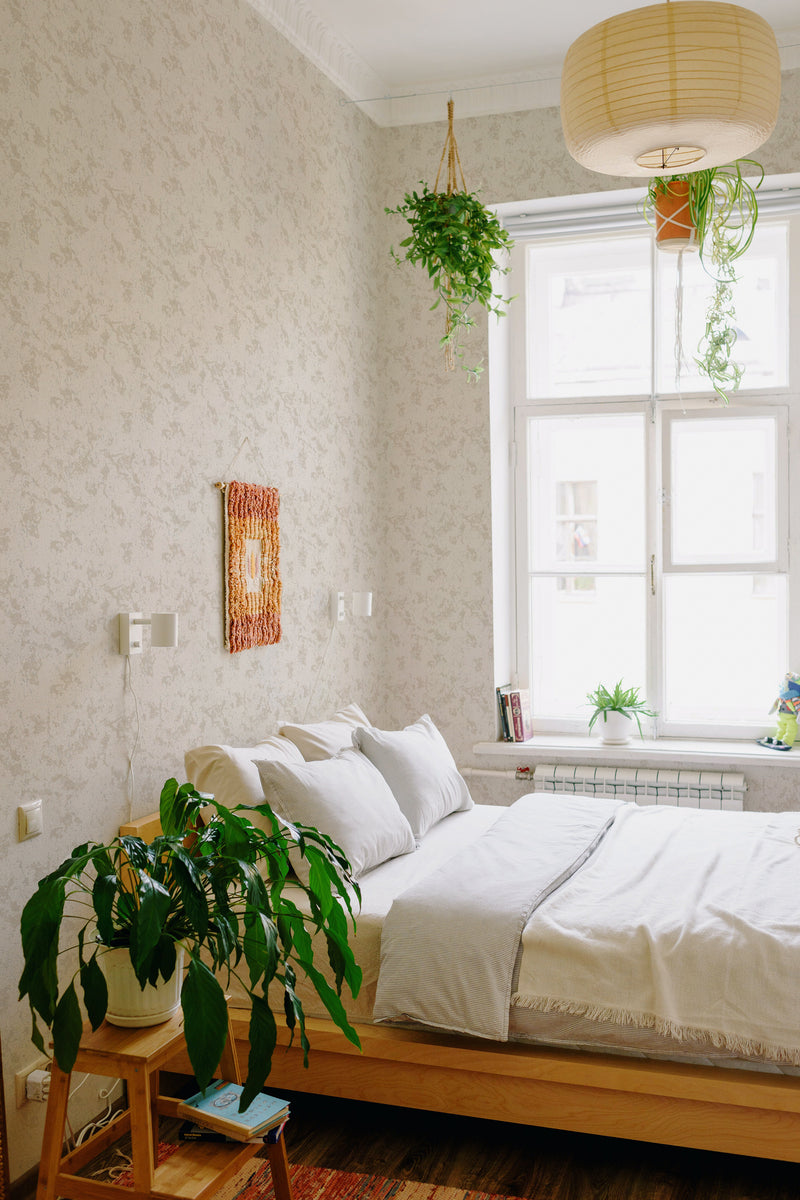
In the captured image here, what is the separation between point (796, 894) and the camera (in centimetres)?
249

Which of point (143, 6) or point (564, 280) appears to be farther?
point (564, 280)

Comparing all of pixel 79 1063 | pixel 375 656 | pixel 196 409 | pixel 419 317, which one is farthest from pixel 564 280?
pixel 79 1063

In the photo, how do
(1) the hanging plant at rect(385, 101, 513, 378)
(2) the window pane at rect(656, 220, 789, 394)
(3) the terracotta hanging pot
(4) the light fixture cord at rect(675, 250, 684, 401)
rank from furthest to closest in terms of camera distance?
(2) the window pane at rect(656, 220, 789, 394) < (4) the light fixture cord at rect(675, 250, 684, 401) < (1) the hanging plant at rect(385, 101, 513, 378) < (3) the terracotta hanging pot

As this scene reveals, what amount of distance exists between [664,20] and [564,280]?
8.54 feet

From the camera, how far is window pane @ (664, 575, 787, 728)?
4.45m

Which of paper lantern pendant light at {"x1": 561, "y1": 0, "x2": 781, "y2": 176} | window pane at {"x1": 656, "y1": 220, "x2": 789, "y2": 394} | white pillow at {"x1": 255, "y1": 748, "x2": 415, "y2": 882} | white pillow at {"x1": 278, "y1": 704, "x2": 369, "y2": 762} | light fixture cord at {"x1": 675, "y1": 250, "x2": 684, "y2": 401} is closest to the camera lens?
paper lantern pendant light at {"x1": 561, "y1": 0, "x2": 781, "y2": 176}

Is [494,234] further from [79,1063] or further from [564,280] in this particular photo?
[79,1063]

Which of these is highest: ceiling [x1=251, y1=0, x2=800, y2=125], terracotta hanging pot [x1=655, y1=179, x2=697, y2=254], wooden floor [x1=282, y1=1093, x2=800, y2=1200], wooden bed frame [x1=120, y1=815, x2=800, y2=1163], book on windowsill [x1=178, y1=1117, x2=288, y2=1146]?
ceiling [x1=251, y1=0, x2=800, y2=125]

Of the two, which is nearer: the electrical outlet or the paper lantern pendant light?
the paper lantern pendant light

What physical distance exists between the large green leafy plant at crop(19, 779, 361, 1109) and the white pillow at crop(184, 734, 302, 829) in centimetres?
56

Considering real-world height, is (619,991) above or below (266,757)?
below

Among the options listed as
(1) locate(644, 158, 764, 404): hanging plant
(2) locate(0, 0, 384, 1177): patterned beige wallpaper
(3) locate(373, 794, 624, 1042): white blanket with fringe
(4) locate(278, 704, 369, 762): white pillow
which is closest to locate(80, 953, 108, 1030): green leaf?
(2) locate(0, 0, 384, 1177): patterned beige wallpaper

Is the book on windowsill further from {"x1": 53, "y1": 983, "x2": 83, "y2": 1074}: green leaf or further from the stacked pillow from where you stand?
the stacked pillow

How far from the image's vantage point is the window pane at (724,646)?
175 inches
